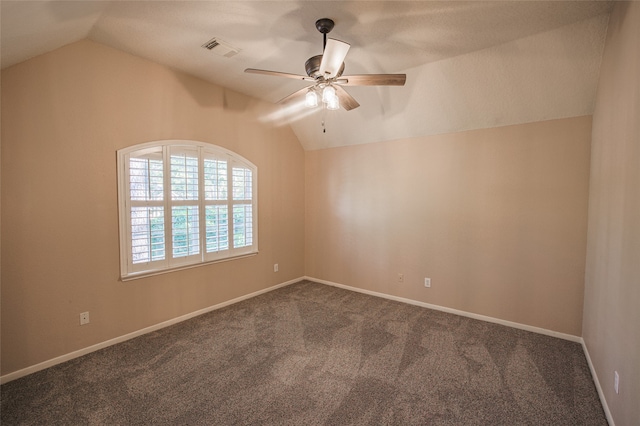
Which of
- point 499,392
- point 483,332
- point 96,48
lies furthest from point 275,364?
point 96,48

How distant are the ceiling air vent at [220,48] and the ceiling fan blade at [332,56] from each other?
1152mm

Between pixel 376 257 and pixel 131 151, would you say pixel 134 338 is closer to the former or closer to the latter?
pixel 131 151

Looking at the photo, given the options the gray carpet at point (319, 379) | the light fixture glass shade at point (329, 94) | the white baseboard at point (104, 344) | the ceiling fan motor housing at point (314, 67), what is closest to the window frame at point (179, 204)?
the white baseboard at point (104, 344)

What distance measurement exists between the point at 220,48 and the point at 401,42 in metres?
1.70

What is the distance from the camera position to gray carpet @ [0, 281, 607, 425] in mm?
1910

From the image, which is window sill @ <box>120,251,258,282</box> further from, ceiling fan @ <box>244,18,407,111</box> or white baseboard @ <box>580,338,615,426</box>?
white baseboard @ <box>580,338,615,426</box>

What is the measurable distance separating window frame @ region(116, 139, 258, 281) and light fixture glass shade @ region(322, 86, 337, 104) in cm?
194

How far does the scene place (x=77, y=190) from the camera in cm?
259

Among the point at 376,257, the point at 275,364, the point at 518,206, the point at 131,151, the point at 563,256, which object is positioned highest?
the point at 131,151

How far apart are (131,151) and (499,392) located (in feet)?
12.9

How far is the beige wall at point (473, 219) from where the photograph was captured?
2963mm

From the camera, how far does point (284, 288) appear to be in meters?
4.64

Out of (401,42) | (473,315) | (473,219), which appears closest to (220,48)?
(401,42)

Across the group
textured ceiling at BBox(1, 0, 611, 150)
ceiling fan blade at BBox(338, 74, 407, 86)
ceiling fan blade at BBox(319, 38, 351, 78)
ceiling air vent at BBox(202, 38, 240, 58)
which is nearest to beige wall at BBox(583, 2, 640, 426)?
textured ceiling at BBox(1, 0, 611, 150)
